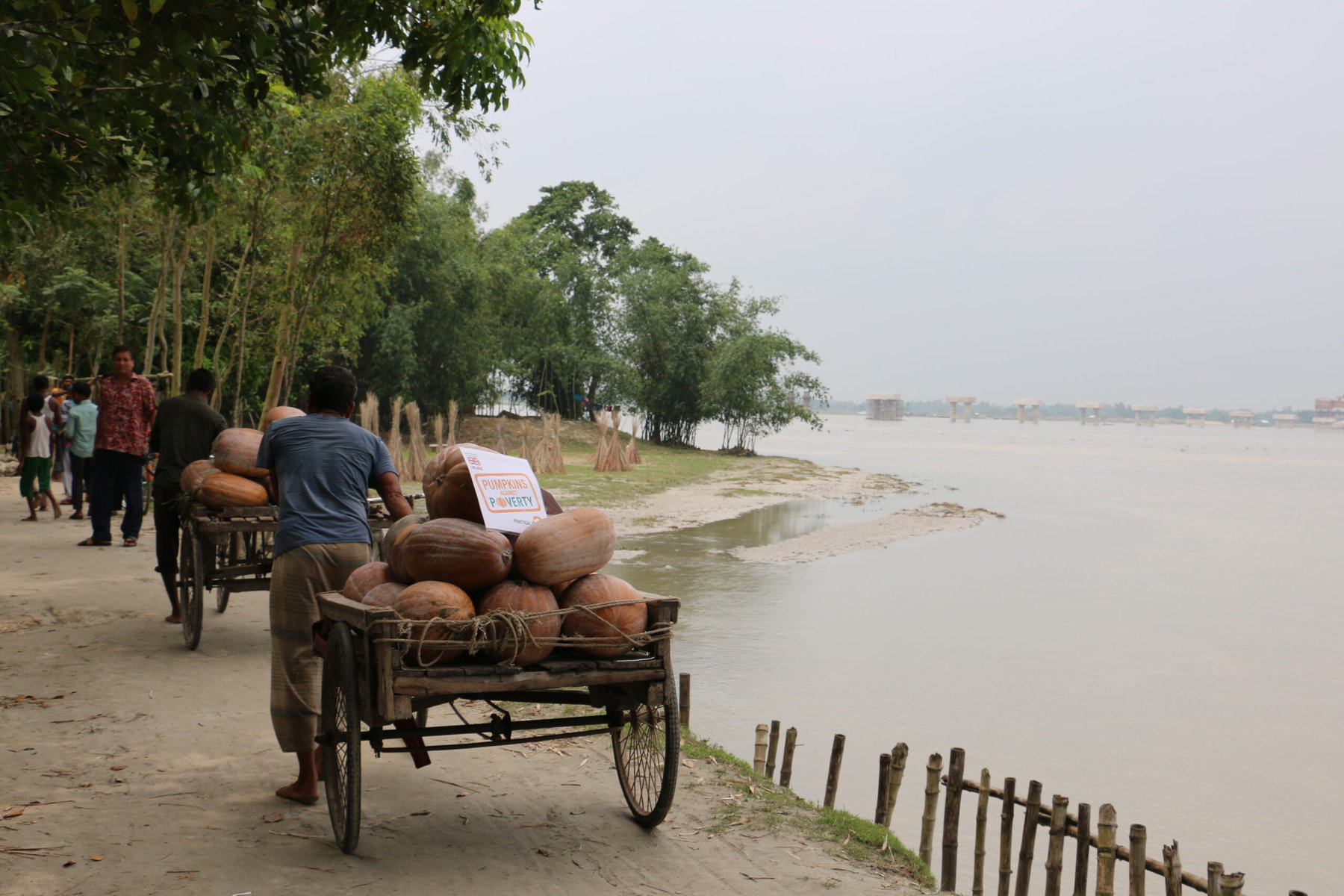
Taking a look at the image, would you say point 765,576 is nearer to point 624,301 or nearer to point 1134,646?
point 1134,646

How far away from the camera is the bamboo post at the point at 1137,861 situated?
15.0 feet

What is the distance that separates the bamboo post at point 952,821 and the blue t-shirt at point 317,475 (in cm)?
319

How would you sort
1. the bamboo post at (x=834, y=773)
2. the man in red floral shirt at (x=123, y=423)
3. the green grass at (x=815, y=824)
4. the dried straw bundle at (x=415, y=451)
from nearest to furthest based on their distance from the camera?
the green grass at (x=815, y=824), the bamboo post at (x=834, y=773), the man in red floral shirt at (x=123, y=423), the dried straw bundle at (x=415, y=451)

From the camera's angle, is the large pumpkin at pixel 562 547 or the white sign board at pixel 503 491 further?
the white sign board at pixel 503 491

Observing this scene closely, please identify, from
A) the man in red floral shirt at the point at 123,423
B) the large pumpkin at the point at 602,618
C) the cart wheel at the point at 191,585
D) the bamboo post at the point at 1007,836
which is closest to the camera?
the large pumpkin at the point at 602,618

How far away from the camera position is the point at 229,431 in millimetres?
7211

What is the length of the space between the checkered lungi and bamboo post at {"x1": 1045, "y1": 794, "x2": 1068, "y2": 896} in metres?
3.46

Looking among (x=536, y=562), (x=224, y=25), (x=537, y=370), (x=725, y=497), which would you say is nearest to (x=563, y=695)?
(x=536, y=562)

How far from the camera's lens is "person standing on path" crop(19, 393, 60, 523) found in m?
12.9

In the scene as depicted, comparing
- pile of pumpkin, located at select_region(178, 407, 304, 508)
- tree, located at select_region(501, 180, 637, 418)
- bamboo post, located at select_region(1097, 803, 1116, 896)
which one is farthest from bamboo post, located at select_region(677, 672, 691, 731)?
tree, located at select_region(501, 180, 637, 418)

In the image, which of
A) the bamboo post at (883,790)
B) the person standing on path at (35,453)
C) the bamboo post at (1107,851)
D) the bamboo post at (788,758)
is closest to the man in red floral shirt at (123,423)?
the person standing on path at (35,453)

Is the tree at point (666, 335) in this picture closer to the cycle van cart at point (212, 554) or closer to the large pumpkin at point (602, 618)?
the cycle van cart at point (212, 554)

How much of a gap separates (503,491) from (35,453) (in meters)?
11.8

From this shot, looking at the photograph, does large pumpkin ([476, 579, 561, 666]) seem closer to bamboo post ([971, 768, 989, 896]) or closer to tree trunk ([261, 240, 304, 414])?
bamboo post ([971, 768, 989, 896])
